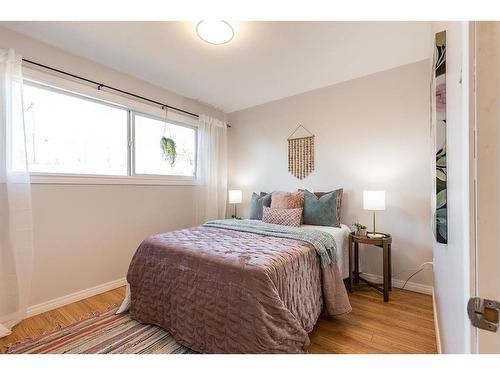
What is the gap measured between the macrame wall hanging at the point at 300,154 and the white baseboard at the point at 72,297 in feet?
8.35

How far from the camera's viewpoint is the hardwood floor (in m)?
1.55

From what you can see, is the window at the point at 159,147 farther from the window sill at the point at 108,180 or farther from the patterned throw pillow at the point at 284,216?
the patterned throw pillow at the point at 284,216

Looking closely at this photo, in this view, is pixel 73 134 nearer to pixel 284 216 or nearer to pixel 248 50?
pixel 248 50

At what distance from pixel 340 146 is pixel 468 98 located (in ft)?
8.33

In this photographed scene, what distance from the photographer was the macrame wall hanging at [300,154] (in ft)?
10.0

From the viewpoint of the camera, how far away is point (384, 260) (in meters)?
2.22

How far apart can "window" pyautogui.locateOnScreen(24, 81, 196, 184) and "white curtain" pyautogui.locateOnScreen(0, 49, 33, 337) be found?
7.4 inches

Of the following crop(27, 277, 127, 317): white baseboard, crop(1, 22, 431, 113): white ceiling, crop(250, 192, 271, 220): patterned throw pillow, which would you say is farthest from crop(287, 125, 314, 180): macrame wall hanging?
crop(27, 277, 127, 317): white baseboard

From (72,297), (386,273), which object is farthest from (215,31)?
(72,297)

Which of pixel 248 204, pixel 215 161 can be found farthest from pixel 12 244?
pixel 248 204

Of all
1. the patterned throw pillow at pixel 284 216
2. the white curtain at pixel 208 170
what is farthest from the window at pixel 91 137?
the patterned throw pillow at pixel 284 216

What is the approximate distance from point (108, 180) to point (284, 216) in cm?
199

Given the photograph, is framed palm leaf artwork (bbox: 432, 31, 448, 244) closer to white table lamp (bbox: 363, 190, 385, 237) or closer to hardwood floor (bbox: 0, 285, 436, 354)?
hardwood floor (bbox: 0, 285, 436, 354)

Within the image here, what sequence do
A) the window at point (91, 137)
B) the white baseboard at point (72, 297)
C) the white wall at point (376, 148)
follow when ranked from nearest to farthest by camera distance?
the white baseboard at point (72, 297) → the window at point (91, 137) → the white wall at point (376, 148)
